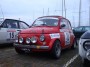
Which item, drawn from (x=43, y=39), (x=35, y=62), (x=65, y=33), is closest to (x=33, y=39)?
(x=43, y=39)

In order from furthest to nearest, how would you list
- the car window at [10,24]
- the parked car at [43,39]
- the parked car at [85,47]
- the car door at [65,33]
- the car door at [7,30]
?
the car window at [10,24], the car door at [7,30], the car door at [65,33], the parked car at [43,39], the parked car at [85,47]

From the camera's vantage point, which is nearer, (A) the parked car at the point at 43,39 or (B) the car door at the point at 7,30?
(A) the parked car at the point at 43,39

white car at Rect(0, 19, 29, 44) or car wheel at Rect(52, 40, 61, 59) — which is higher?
white car at Rect(0, 19, 29, 44)

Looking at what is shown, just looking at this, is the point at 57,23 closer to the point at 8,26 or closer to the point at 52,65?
the point at 52,65

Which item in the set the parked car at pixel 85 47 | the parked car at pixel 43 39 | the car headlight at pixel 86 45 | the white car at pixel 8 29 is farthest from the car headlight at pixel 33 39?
the white car at pixel 8 29

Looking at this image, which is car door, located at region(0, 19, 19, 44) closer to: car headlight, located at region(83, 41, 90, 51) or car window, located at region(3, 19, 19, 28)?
car window, located at region(3, 19, 19, 28)

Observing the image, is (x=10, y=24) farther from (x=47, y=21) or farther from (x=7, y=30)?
(x=47, y=21)

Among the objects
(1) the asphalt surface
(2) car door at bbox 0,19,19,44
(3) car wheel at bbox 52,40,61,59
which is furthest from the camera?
(2) car door at bbox 0,19,19,44

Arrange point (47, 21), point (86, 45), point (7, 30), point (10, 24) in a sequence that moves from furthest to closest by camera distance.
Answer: point (10, 24)
point (7, 30)
point (47, 21)
point (86, 45)

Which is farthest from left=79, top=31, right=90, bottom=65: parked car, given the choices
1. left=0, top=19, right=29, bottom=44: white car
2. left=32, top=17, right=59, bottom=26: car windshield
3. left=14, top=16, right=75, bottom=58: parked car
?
left=0, top=19, right=29, bottom=44: white car

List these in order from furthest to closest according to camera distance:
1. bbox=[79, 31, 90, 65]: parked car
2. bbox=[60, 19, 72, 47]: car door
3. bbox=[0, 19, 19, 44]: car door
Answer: bbox=[0, 19, 19, 44]: car door → bbox=[60, 19, 72, 47]: car door → bbox=[79, 31, 90, 65]: parked car

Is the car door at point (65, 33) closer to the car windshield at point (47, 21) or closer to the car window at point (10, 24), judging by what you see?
the car windshield at point (47, 21)

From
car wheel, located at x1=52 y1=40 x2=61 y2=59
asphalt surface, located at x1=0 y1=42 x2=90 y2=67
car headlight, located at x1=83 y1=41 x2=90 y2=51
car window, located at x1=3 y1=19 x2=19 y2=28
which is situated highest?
car window, located at x1=3 y1=19 x2=19 y2=28

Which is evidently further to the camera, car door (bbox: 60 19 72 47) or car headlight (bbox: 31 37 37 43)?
car door (bbox: 60 19 72 47)
